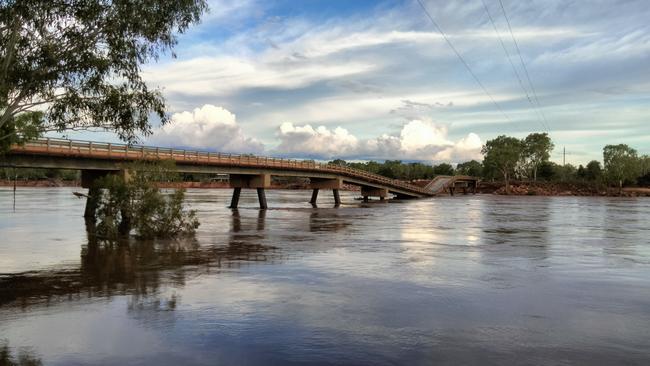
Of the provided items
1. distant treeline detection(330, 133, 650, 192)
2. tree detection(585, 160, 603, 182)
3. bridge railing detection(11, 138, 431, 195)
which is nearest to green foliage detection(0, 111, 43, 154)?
bridge railing detection(11, 138, 431, 195)

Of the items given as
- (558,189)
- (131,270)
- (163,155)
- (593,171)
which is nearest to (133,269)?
(131,270)

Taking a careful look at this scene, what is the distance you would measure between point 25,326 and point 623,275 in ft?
61.0

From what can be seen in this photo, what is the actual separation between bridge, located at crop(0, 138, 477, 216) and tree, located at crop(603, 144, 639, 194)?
7743 cm

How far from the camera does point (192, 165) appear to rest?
55406 millimetres

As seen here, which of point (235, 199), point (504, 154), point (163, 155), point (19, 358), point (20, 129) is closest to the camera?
point (19, 358)

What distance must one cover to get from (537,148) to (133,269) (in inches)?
7020

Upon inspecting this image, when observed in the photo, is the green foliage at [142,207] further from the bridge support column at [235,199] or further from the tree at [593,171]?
the tree at [593,171]

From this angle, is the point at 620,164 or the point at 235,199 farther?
the point at 620,164

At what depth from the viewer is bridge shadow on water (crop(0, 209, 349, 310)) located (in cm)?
1512

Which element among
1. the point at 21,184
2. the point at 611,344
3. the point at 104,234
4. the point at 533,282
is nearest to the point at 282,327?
the point at 611,344

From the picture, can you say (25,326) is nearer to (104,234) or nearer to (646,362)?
(646,362)

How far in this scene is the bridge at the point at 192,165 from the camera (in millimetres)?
39656

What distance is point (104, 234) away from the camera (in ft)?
98.8

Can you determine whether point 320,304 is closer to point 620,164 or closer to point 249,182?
point 249,182
